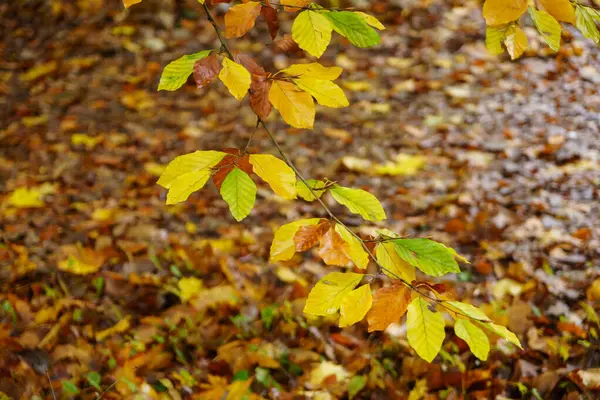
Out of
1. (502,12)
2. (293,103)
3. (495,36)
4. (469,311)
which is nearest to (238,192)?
(293,103)

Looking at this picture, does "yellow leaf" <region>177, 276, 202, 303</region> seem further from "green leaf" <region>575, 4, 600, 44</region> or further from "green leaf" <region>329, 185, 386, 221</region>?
"green leaf" <region>575, 4, 600, 44</region>

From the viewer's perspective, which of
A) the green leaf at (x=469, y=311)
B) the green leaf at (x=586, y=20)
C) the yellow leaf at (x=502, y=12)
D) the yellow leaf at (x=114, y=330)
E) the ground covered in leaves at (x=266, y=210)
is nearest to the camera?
the green leaf at (x=469, y=311)

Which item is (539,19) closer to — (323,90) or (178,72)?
(323,90)

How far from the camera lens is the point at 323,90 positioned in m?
0.92

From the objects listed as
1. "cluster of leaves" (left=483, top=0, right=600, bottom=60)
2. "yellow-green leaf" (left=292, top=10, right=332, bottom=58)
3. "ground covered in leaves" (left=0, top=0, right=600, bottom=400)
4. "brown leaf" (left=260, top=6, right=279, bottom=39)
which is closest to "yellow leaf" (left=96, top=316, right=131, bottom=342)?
"ground covered in leaves" (left=0, top=0, right=600, bottom=400)

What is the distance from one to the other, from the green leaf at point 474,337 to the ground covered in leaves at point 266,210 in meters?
0.06

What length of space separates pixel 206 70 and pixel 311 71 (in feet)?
0.61

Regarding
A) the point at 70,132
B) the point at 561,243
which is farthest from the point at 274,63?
the point at 561,243

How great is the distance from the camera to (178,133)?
3.65m

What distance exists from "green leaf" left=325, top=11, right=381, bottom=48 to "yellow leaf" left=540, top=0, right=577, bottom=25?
1.08 ft

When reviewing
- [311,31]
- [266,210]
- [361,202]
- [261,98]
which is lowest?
[266,210]

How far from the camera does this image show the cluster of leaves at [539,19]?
0.89 meters

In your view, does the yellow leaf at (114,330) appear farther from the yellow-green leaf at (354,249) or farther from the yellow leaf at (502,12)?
the yellow leaf at (502,12)

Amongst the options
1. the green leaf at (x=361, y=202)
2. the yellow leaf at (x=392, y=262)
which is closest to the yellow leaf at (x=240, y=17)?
the green leaf at (x=361, y=202)
